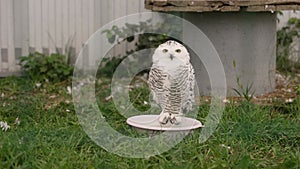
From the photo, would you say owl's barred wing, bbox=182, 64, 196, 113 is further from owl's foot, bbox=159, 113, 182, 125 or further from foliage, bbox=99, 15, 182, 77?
foliage, bbox=99, 15, 182, 77

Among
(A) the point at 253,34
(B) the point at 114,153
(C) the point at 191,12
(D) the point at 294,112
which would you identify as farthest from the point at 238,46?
(B) the point at 114,153

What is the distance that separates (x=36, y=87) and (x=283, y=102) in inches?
95.3

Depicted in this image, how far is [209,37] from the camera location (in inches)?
224

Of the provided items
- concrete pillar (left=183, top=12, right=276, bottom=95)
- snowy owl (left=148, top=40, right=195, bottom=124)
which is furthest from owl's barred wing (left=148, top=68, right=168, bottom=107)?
concrete pillar (left=183, top=12, right=276, bottom=95)

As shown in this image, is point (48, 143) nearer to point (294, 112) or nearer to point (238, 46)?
point (294, 112)

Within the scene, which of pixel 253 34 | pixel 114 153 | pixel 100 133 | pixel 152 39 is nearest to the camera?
pixel 114 153

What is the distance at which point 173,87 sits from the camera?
385cm

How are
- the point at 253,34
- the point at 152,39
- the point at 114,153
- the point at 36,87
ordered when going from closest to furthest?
the point at 114,153 → the point at 253,34 → the point at 36,87 → the point at 152,39

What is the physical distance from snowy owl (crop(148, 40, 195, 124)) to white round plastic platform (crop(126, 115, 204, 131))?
0.04 meters

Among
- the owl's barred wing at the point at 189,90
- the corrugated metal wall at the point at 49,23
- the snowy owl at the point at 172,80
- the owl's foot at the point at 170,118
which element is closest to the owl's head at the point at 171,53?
the snowy owl at the point at 172,80

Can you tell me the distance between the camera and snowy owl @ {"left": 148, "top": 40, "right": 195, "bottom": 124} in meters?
3.76

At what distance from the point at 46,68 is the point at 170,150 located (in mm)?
2980

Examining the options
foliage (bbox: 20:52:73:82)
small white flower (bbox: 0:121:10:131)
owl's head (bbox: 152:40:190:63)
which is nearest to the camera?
owl's head (bbox: 152:40:190:63)

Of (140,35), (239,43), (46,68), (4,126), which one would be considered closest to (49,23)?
(46,68)
